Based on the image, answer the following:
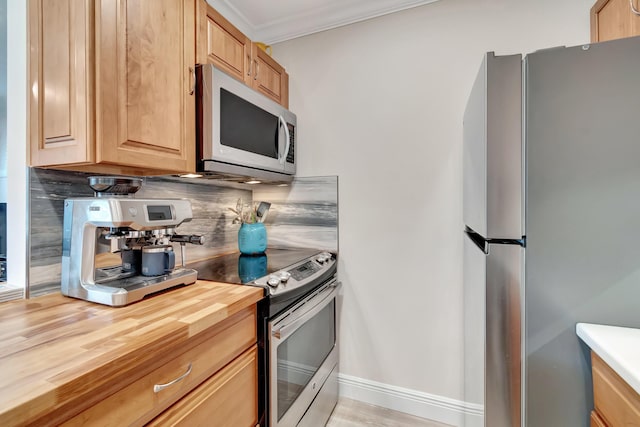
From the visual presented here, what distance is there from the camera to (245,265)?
157 centimetres

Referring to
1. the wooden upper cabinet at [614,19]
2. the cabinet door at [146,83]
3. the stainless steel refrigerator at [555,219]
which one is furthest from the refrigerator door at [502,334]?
the cabinet door at [146,83]

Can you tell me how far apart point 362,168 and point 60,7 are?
152 cm

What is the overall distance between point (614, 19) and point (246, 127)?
168 cm

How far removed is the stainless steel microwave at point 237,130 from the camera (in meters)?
1.28

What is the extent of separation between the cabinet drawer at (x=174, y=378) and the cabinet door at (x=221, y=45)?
1.14 meters

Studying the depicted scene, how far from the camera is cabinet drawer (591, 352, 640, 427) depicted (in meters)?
0.67

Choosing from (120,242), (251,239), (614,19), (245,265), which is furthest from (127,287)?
(614,19)

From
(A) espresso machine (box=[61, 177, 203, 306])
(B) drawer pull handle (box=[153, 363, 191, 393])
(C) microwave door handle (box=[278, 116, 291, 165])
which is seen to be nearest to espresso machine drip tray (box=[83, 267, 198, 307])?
(A) espresso machine (box=[61, 177, 203, 306])

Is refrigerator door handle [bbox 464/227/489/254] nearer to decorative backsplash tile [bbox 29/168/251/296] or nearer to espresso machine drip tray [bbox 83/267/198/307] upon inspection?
espresso machine drip tray [bbox 83/267/198/307]

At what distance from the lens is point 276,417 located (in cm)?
116

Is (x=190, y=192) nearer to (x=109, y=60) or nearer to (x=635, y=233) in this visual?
(x=109, y=60)

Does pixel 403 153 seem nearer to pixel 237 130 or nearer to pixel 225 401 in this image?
A: pixel 237 130

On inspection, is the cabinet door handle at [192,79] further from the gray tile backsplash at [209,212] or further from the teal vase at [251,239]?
the teal vase at [251,239]

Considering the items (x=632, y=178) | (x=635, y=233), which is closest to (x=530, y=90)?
(x=632, y=178)
